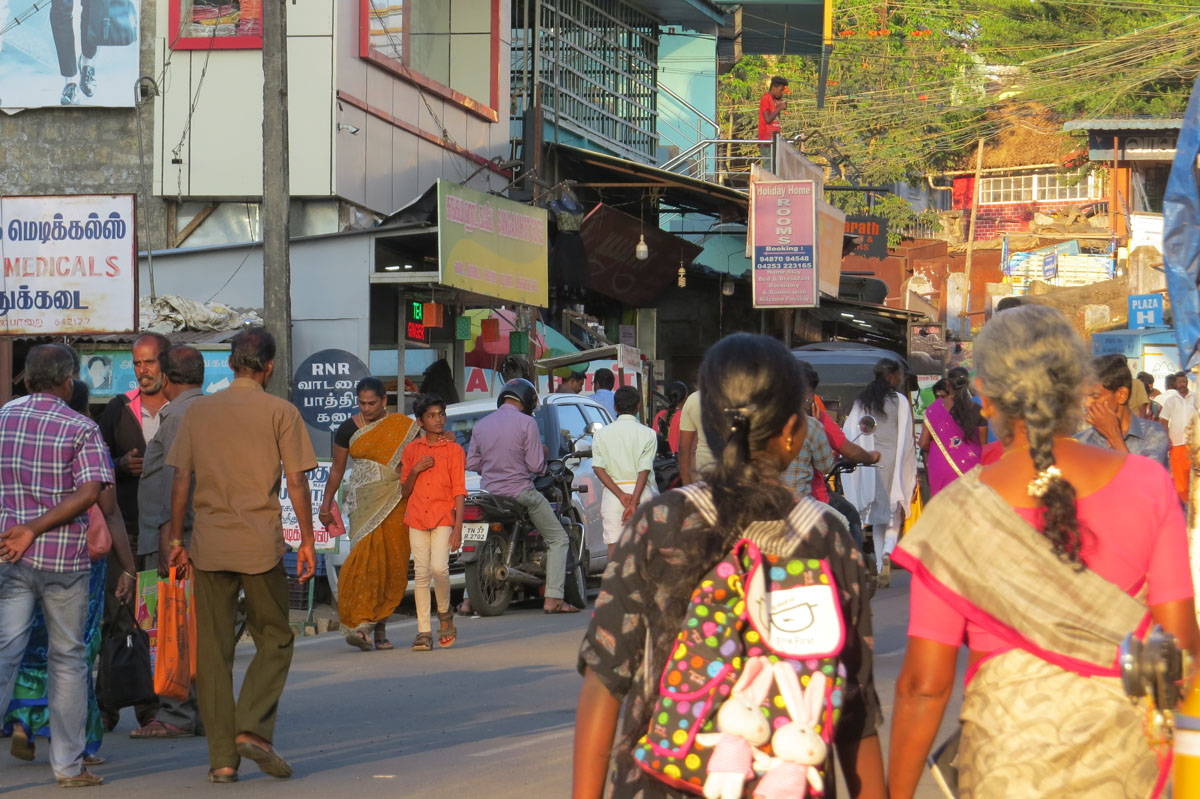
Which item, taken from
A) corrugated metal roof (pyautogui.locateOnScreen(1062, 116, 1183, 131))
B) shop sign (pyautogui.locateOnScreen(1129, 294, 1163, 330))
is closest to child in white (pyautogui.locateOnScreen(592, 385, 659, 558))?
shop sign (pyautogui.locateOnScreen(1129, 294, 1163, 330))

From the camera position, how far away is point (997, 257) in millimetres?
58844

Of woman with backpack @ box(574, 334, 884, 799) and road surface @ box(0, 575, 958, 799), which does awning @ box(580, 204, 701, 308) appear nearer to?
road surface @ box(0, 575, 958, 799)

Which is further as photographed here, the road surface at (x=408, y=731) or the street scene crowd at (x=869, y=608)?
the road surface at (x=408, y=731)

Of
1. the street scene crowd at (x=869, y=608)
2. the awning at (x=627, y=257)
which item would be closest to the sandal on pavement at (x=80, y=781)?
the street scene crowd at (x=869, y=608)

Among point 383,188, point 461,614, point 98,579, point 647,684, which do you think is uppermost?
point 383,188

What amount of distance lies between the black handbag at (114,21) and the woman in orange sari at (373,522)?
10022mm

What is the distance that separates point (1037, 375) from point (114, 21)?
18.6 meters

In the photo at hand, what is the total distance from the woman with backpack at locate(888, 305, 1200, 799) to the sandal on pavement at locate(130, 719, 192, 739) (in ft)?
19.5

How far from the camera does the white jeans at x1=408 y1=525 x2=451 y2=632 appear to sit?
39.2 feet

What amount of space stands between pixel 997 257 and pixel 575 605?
4683cm

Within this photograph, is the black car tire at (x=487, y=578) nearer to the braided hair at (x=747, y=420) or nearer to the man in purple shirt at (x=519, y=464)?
the man in purple shirt at (x=519, y=464)

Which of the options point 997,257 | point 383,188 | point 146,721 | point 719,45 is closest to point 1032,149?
point 997,257

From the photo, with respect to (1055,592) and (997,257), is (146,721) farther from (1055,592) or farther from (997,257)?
(997,257)

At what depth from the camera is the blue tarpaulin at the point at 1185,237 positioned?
6.01 meters
